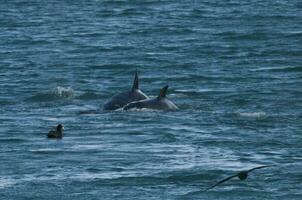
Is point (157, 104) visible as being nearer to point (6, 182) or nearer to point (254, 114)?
point (254, 114)

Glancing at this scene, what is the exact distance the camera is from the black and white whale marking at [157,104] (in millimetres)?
36844

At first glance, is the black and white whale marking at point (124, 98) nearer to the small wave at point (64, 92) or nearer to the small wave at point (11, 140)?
the small wave at point (64, 92)

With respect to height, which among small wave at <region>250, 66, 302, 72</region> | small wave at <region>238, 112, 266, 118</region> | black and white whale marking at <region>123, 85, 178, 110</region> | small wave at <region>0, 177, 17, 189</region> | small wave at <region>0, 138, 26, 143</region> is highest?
black and white whale marking at <region>123, 85, 178, 110</region>

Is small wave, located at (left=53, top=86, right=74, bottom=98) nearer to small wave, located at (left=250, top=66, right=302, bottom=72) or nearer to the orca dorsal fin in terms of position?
the orca dorsal fin

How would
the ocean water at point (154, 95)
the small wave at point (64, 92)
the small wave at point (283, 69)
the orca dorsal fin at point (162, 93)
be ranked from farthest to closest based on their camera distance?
the small wave at point (283, 69)
the small wave at point (64, 92)
the orca dorsal fin at point (162, 93)
the ocean water at point (154, 95)

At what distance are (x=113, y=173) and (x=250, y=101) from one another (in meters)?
10.7

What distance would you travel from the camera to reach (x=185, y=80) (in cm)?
4388

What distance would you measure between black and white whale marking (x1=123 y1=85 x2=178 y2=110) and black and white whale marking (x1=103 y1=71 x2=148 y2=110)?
26 cm

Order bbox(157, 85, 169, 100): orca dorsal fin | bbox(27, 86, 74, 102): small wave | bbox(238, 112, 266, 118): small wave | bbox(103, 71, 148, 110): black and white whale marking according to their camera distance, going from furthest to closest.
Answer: bbox(27, 86, 74, 102): small wave < bbox(103, 71, 148, 110): black and white whale marking < bbox(157, 85, 169, 100): orca dorsal fin < bbox(238, 112, 266, 118): small wave

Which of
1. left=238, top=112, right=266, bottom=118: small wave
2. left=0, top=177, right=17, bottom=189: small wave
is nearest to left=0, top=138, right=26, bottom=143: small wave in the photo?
left=0, top=177, right=17, bottom=189: small wave

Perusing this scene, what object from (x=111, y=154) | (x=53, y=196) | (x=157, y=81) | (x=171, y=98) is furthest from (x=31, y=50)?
(x=53, y=196)

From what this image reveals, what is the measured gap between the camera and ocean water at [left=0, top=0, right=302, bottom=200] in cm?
2811

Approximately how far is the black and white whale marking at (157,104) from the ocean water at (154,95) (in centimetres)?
33

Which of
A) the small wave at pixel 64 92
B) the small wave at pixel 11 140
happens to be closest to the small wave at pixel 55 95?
the small wave at pixel 64 92
